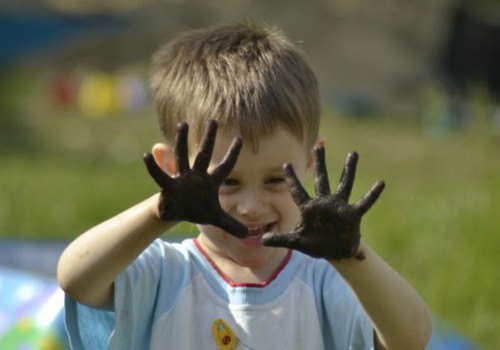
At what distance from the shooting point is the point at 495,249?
4.61 metres

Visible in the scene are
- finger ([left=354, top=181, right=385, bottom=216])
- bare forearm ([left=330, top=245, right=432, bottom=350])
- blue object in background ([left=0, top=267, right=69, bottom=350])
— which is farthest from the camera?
blue object in background ([left=0, top=267, right=69, bottom=350])

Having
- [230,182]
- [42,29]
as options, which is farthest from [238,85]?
[42,29]

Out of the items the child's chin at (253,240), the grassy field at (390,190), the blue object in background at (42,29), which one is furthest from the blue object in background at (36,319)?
the blue object in background at (42,29)

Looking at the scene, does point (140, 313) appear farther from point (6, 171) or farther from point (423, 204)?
point (6, 171)

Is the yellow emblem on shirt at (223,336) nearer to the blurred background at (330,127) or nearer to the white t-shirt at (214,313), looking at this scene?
the white t-shirt at (214,313)

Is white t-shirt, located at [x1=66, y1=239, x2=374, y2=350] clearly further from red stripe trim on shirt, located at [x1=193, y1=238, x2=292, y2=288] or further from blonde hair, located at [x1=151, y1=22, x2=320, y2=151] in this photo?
blonde hair, located at [x1=151, y1=22, x2=320, y2=151]

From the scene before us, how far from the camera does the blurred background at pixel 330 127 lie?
4.46 m

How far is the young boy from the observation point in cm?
200

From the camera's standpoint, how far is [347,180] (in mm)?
1872

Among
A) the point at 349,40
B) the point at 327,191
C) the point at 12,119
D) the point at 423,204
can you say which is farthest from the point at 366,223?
the point at 349,40

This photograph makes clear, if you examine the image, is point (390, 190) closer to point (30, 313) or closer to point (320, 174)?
point (30, 313)

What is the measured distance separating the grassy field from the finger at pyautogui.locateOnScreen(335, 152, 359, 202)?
2464 millimetres

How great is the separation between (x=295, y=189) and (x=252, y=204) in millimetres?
205

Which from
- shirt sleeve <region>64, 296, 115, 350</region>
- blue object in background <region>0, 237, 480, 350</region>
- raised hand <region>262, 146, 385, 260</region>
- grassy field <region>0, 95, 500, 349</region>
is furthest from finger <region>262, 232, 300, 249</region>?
grassy field <region>0, 95, 500, 349</region>
